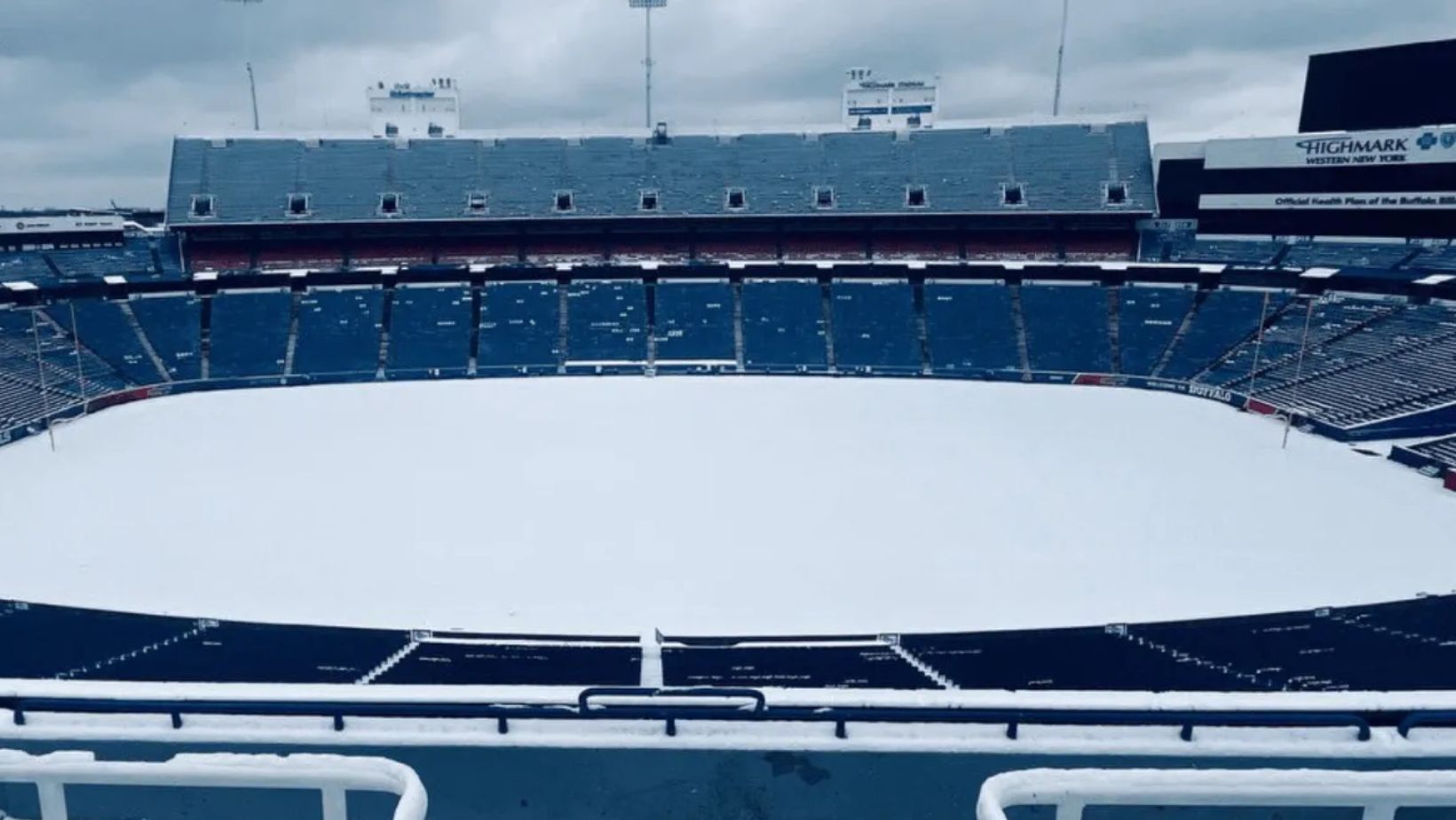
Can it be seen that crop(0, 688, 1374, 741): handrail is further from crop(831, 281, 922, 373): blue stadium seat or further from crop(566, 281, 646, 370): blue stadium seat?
crop(831, 281, 922, 373): blue stadium seat

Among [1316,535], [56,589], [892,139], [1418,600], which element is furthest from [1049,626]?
[892,139]

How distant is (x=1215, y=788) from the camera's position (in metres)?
3.05

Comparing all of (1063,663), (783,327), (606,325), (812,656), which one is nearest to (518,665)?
(812,656)

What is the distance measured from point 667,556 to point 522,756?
42.8 feet

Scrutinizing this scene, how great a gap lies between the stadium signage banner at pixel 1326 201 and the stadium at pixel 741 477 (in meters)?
Answer: 0.18

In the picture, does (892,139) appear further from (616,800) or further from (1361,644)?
(616,800)

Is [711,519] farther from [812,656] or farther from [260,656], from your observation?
[260,656]

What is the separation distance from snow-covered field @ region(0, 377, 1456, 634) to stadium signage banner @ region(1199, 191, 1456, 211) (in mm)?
16291

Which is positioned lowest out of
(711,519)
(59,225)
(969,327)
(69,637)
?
(69,637)

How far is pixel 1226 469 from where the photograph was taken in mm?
22859

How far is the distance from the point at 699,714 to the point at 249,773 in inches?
71.8

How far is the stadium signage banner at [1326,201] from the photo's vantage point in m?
35.8

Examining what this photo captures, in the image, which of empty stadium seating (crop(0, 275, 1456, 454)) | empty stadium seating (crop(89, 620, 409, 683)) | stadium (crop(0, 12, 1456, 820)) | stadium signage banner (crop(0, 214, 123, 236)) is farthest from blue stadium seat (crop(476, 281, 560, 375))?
empty stadium seating (crop(89, 620, 409, 683))

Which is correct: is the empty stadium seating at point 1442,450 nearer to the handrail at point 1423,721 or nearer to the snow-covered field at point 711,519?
the snow-covered field at point 711,519
